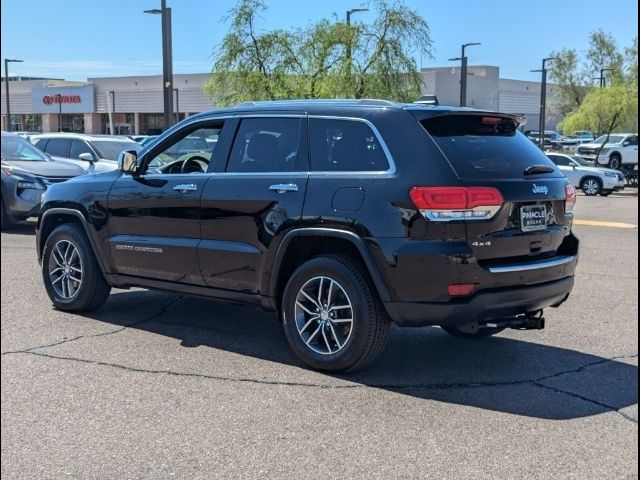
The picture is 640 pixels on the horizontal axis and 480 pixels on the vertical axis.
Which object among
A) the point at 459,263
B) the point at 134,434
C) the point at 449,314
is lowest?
the point at 134,434

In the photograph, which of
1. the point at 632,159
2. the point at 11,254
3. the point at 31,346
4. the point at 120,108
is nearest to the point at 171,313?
the point at 31,346

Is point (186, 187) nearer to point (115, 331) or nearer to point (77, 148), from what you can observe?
point (115, 331)

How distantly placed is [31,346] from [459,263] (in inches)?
135

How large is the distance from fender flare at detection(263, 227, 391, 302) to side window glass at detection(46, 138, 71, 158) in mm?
12424

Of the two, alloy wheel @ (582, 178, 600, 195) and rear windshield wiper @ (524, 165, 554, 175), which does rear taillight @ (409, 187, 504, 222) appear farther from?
alloy wheel @ (582, 178, 600, 195)

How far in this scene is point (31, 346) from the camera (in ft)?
18.7

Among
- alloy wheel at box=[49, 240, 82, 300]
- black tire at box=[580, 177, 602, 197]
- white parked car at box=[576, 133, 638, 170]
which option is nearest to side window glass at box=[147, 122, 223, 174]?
alloy wheel at box=[49, 240, 82, 300]

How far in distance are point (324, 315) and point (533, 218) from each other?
1592mm

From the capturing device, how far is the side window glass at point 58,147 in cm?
1633

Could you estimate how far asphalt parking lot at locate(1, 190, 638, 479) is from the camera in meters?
3.76

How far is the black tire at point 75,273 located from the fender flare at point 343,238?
2139 mm

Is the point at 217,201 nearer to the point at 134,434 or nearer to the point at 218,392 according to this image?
the point at 218,392

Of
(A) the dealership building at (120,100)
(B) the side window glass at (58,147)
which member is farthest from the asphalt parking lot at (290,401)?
(A) the dealership building at (120,100)

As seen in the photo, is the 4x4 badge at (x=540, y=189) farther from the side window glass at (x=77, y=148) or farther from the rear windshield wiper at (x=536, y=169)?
the side window glass at (x=77, y=148)
